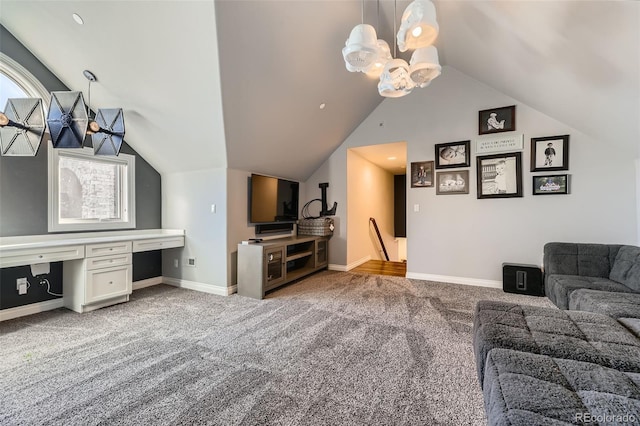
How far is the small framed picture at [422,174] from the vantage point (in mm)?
4113

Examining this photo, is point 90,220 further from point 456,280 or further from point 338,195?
point 456,280

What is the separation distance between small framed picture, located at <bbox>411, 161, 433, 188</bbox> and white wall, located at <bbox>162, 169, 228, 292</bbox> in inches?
Answer: 116

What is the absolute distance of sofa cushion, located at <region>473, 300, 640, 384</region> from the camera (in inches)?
46.4

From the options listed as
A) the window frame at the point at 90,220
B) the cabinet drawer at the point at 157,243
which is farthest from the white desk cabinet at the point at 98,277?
the window frame at the point at 90,220

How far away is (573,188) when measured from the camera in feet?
11.0

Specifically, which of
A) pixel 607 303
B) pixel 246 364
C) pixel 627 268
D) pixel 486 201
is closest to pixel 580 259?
pixel 627 268

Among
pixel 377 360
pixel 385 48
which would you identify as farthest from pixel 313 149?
pixel 377 360

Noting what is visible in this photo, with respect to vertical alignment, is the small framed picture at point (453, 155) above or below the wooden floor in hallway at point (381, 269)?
above

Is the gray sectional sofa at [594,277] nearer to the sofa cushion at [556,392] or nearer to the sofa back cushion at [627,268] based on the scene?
the sofa back cushion at [627,268]

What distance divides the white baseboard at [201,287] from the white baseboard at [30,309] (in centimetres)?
120

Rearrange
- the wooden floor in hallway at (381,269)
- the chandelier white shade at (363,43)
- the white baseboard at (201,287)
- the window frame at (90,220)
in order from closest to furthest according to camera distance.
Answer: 1. the chandelier white shade at (363,43)
2. the window frame at (90,220)
3. the white baseboard at (201,287)
4. the wooden floor in hallway at (381,269)

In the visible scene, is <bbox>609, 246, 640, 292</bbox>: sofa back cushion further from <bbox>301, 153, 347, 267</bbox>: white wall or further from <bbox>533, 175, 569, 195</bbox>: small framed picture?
<bbox>301, 153, 347, 267</bbox>: white wall

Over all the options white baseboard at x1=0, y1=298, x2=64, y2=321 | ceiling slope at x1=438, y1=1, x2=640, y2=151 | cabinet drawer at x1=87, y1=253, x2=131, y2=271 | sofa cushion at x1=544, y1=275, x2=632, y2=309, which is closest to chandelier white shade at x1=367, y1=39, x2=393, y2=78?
ceiling slope at x1=438, y1=1, x2=640, y2=151

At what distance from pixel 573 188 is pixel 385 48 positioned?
3212 mm
